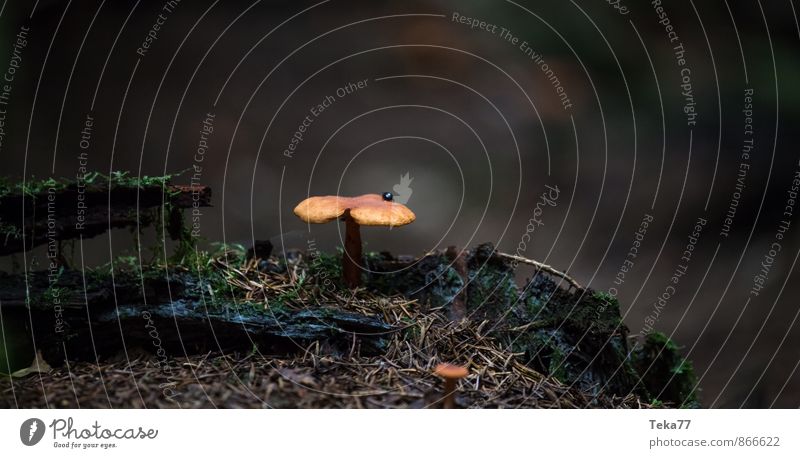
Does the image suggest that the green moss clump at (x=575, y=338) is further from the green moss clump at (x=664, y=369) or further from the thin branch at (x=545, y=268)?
the green moss clump at (x=664, y=369)

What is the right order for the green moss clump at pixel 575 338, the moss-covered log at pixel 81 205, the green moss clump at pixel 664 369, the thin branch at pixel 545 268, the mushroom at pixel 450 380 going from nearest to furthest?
the mushroom at pixel 450 380 < the moss-covered log at pixel 81 205 < the green moss clump at pixel 575 338 < the thin branch at pixel 545 268 < the green moss clump at pixel 664 369

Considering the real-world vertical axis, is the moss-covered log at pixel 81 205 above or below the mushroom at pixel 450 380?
above

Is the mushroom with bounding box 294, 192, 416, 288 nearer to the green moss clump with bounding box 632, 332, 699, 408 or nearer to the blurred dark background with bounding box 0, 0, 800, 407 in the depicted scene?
the blurred dark background with bounding box 0, 0, 800, 407

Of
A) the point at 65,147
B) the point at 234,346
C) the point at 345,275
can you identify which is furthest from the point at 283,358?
the point at 65,147

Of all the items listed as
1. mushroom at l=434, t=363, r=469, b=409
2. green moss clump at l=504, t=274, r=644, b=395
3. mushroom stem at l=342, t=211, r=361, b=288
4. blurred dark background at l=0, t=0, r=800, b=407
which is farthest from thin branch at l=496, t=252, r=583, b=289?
mushroom at l=434, t=363, r=469, b=409

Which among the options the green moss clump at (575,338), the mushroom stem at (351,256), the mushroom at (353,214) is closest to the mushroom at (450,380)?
the green moss clump at (575,338)
